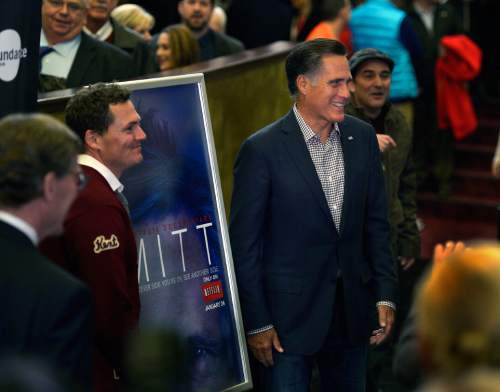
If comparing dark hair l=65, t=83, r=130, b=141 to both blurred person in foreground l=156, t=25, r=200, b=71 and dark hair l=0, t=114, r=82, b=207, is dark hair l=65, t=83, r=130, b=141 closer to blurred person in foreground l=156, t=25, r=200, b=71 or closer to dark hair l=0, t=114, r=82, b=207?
dark hair l=0, t=114, r=82, b=207

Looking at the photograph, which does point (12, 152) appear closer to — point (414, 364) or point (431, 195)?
point (414, 364)

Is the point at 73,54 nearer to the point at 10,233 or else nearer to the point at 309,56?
the point at 309,56

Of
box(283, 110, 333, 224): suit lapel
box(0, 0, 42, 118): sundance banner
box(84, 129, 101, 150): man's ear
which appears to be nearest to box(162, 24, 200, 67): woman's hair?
box(283, 110, 333, 224): suit lapel

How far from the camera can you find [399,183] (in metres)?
5.88

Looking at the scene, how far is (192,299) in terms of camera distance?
15.4 ft

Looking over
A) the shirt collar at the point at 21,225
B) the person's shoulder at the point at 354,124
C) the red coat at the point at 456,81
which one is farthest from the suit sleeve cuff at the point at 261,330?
the red coat at the point at 456,81

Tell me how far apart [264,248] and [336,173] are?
43cm

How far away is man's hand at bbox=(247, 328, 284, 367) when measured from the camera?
4531 millimetres

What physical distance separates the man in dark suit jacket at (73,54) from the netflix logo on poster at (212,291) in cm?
190

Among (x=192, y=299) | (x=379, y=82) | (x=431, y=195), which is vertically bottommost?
(x=431, y=195)

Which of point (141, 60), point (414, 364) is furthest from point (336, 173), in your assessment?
point (141, 60)

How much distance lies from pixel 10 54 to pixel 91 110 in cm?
51

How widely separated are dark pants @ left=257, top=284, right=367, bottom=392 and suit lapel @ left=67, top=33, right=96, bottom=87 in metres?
2.25

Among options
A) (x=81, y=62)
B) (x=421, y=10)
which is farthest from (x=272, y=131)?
(x=421, y=10)
